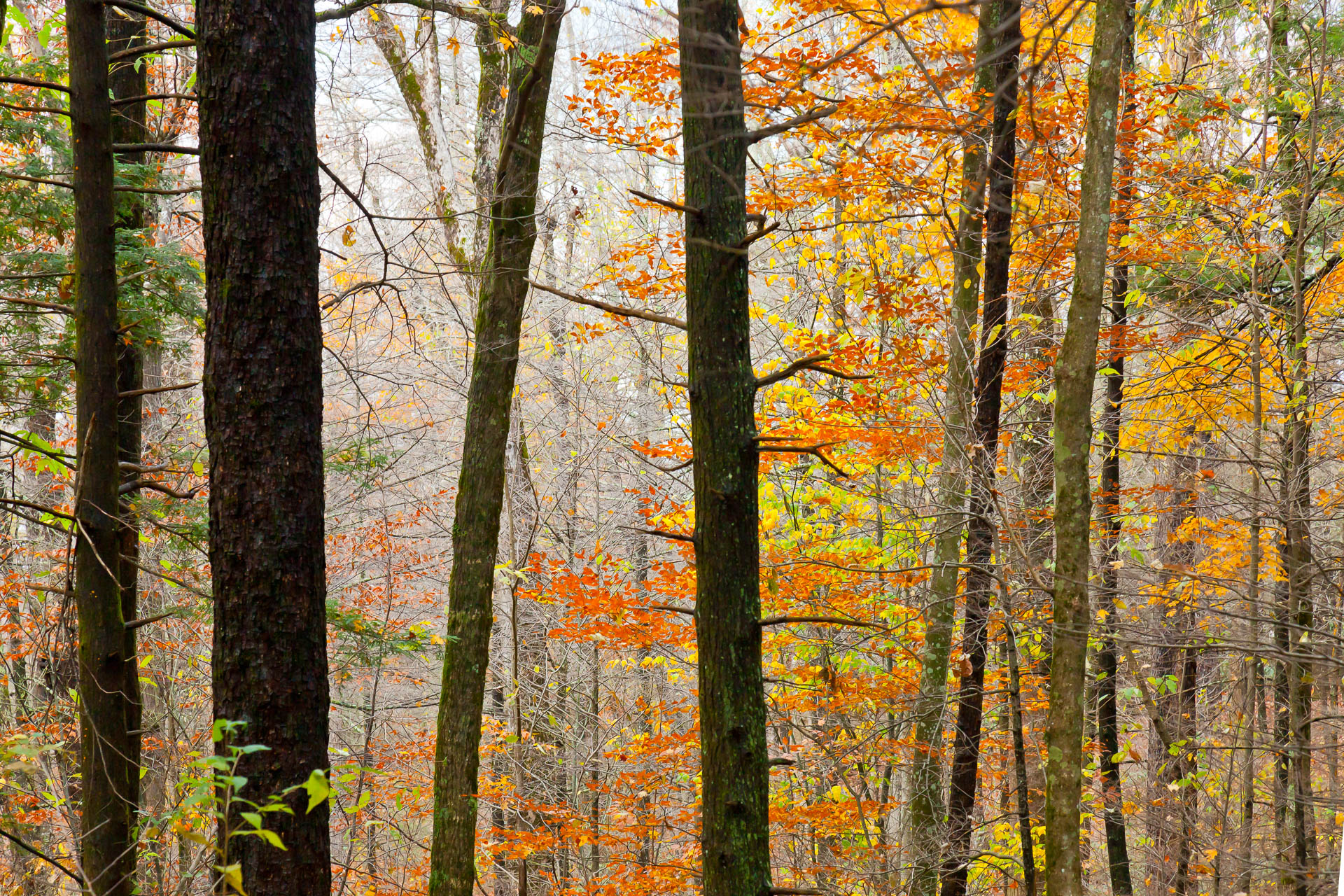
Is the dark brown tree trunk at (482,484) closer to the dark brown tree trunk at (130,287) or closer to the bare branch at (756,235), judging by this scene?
the dark brown tree trunk at (130,287)

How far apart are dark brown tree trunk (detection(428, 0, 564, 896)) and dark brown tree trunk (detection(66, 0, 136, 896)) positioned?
6.72ft

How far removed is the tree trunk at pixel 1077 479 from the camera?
5.10 m

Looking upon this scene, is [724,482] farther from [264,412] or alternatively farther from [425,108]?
[425,108]

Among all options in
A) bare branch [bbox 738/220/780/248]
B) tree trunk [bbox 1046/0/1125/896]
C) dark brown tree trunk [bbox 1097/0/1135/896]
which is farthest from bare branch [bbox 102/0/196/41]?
dark brown tree trunk [bbox 1097/0/1135/896]

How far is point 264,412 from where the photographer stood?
3062 mm

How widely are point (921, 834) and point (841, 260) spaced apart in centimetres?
606

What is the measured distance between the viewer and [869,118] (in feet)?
21.5

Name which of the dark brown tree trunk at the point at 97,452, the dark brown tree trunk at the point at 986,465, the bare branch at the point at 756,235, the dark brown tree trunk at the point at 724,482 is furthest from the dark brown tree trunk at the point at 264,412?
the dark brown tree trunk at the point at 986,465

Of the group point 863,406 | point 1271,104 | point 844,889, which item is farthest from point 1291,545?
point 844,889

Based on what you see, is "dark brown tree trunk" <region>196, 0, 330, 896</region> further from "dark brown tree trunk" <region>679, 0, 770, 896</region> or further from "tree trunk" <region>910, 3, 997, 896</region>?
"tree trunk" <region>910, 3, 997, 896</region>

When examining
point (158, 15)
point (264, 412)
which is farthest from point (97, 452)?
point (158, 15)

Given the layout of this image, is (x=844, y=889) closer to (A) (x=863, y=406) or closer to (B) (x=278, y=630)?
(A) (x=863, y=406)

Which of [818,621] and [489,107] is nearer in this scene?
[818,621]

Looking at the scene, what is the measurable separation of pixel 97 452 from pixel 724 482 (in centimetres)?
282
